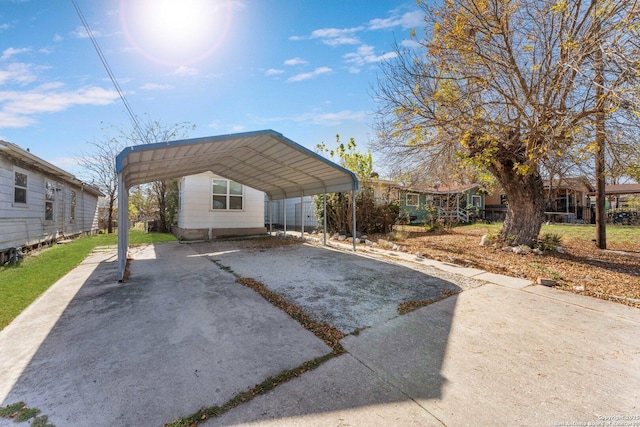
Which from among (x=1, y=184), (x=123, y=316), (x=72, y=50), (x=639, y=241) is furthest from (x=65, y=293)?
(x=639, y=241)

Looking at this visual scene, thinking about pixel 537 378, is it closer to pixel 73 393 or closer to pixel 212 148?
pixel 73 393

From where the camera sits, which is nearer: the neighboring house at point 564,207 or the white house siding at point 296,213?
the white house siding at point 296,213

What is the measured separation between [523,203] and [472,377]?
7.75 m

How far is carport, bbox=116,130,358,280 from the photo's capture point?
536cm

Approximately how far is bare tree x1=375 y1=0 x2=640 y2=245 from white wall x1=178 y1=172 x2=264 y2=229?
783 centimetres

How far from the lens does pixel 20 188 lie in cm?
775

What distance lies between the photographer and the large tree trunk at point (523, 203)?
7879 millimetres

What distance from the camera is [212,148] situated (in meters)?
6.63

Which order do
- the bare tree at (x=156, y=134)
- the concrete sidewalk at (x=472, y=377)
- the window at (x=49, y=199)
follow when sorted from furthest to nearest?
the bare tree at (x=156, y=134)
the window at (x=49, y=199)
the concrete sidewalk at (x=472, y=377)

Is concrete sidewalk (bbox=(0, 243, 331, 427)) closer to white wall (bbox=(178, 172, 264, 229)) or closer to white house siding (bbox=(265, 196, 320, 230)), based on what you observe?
white wall (bbox=(178, 172, 264, 229))

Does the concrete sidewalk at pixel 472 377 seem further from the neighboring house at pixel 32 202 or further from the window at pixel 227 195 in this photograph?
the window at pixel 227 195

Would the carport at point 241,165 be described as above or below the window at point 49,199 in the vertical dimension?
above

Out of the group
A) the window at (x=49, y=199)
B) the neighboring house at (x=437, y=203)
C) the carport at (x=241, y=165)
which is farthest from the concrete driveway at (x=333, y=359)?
the neighboring house at (x=437, y=203)

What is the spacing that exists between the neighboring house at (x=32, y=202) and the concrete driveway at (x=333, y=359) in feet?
14.4
